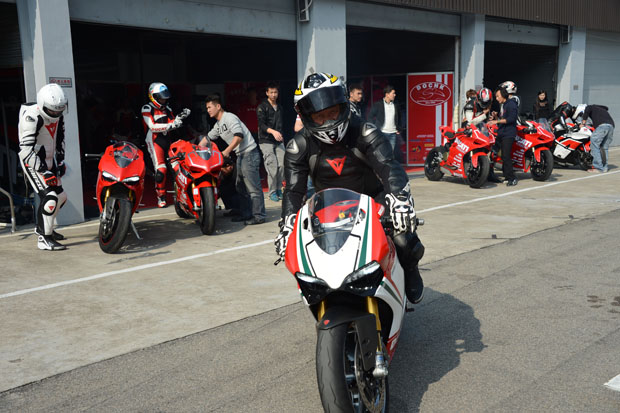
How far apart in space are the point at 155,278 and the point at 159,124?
13.0 feet

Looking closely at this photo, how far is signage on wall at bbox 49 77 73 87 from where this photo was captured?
9233mm

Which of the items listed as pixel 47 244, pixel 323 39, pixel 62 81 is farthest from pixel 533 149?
pixel 47 244

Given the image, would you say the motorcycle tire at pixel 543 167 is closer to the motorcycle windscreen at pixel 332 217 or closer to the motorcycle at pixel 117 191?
the motorcycle at pixel 117 191

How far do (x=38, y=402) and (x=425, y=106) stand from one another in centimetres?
1505

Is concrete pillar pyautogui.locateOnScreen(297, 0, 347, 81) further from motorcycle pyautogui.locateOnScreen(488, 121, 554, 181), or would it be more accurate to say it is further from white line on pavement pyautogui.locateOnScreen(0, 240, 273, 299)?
white line on pavement pyautogui.locateOnScreen(0, 240, 273, 299)

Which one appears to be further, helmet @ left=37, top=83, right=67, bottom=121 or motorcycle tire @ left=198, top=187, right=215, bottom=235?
motorcycle tire @ left=198, top=187, right=215, bottom=235

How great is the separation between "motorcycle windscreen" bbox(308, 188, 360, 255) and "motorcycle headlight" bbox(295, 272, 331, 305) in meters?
0.16

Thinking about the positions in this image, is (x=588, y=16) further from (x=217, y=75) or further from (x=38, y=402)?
(x=38, y=402)

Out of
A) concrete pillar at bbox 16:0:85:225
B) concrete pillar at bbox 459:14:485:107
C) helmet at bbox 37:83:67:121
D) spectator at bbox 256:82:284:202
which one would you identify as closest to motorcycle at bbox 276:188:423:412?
helmet at bbox 37:83:67:121

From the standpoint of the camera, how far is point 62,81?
934 centimetres

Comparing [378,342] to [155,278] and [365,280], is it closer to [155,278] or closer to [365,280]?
[365,280]

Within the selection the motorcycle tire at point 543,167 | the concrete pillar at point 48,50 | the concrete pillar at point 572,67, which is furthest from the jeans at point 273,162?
the concrete pillar at point 572,67

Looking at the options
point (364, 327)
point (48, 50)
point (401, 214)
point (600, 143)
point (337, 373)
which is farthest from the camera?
point (600, 143)

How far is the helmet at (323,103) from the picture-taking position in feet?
12.6
